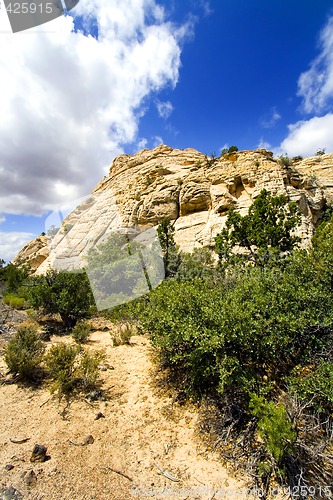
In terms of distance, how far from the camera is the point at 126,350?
6.94 meters

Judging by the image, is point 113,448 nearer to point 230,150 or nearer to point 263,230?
point 263,230

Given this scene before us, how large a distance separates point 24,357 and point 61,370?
100cm

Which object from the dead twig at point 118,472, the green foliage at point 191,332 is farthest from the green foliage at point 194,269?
the dead twig at point 118,472

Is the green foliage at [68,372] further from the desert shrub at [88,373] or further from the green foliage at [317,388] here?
the green foliage at [317,388]

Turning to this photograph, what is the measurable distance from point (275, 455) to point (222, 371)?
3.69ft

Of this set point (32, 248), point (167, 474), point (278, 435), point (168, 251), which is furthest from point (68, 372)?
point (32, 248)

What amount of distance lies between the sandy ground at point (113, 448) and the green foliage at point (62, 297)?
425cm

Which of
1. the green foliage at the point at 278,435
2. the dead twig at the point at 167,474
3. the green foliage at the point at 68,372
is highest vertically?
the green foliage at the point at 68,372

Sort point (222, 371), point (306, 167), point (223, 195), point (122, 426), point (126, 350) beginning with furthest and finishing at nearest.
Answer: point (306, 167)
point (223, 195)
point (126, 350)
point (122, 426)
point (222, 371)

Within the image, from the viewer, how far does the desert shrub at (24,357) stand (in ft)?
16.1

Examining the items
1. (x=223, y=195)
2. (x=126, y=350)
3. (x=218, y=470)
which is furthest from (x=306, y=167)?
(x=218, y=470)

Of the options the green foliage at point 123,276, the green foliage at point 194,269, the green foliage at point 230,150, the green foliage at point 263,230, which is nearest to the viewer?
the green foliage at point 194,269

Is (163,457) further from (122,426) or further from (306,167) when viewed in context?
(306,167)

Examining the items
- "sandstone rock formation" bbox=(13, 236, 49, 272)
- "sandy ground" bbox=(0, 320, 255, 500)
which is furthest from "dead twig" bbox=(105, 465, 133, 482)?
"sandstone rock formation" bbox=(13, 236, 49, 272)
